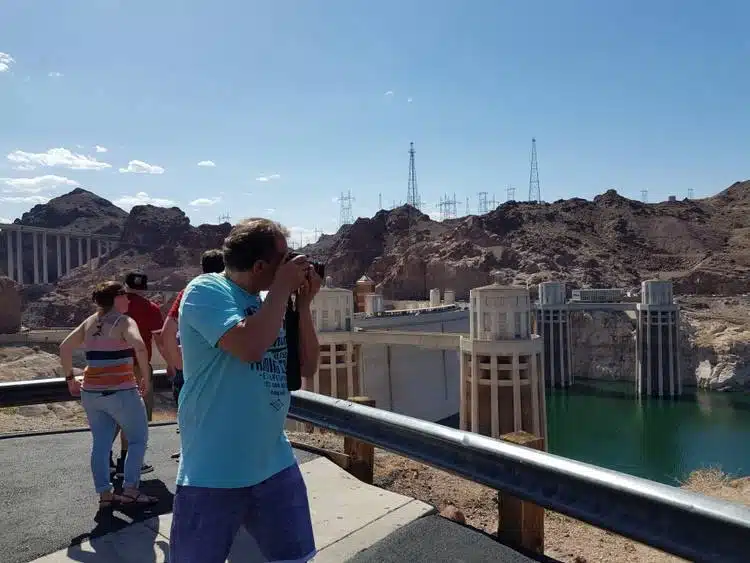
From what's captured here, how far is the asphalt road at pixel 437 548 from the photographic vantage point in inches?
134

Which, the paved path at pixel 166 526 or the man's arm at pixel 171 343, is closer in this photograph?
the paved path at pixel 166 526

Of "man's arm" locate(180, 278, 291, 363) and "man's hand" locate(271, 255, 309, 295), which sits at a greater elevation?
"man's hand" locate(271, 255, 309, 295)

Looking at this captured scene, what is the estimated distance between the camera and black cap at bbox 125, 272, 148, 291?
5324mm

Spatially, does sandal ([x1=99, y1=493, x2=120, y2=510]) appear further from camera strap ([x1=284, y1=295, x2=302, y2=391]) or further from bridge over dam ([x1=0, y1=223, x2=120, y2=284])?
bridge over dam ([x1=0, y1=223, x2=120, y2=284])

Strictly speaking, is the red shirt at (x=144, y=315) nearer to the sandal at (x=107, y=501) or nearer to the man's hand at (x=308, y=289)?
the sandal at (x=107, y=501)

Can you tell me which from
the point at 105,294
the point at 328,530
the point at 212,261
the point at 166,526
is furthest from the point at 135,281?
the point at 328,530

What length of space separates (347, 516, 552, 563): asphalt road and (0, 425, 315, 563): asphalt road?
1.58 m

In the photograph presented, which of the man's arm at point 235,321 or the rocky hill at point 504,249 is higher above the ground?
the rocky hill at point 504,249

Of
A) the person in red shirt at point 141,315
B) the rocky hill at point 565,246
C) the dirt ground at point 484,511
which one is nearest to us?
the dirt ground at point 484,511

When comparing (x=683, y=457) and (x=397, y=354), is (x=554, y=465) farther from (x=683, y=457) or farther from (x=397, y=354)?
(x=683, y=457)

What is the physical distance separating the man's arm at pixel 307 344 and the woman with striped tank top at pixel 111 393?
2.21 meters

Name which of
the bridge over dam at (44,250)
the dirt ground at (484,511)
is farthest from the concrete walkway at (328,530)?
the bridge over dam at (44,250)

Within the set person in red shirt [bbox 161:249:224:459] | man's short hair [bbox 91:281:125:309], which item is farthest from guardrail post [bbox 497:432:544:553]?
man's short hair [bbox 91:281:125:309]

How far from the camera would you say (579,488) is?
2857 mm
